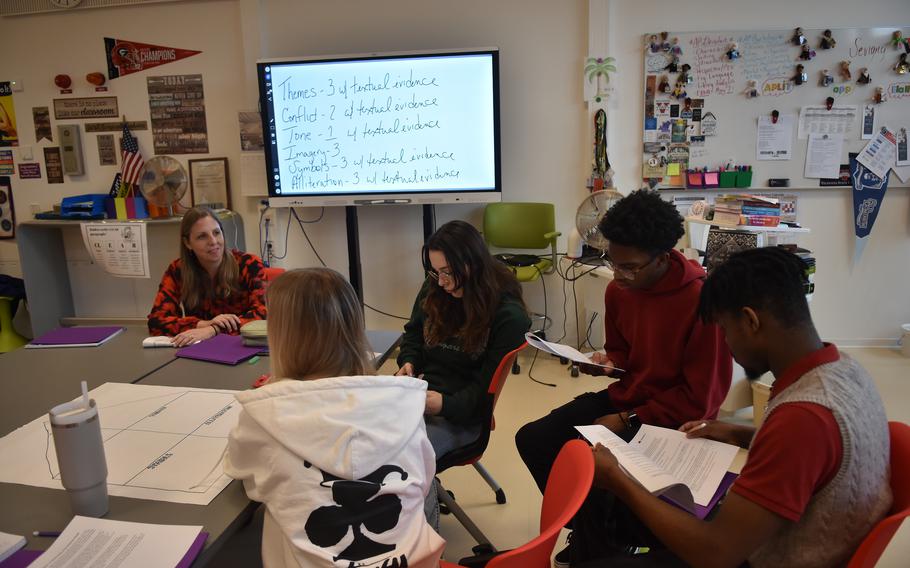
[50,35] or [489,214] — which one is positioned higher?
[50,35]

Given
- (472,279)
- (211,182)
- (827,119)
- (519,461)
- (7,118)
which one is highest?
(7,118)

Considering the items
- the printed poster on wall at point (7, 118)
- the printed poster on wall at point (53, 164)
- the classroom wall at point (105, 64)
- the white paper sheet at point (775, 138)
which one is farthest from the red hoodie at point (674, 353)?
the printed poster on wall at point (7, 118)

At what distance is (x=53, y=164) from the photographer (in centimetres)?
430

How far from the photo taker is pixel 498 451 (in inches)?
104

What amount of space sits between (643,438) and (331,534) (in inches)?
31.8

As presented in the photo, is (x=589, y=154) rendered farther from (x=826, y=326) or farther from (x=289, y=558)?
(x=289, y=558)

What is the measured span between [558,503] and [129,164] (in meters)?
4.21

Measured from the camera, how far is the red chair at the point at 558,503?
34.0 inches

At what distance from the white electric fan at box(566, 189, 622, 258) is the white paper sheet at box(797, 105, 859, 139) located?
140cm

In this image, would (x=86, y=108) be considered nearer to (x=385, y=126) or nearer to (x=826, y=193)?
(x=385, y=126)

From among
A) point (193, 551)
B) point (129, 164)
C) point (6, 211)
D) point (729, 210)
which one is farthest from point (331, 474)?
point (6, 211)

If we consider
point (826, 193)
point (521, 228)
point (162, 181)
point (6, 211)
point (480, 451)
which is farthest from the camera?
point (6, 211)

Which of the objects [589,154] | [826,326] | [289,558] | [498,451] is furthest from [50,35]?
[826,326]

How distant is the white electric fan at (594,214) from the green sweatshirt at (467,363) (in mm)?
1632
